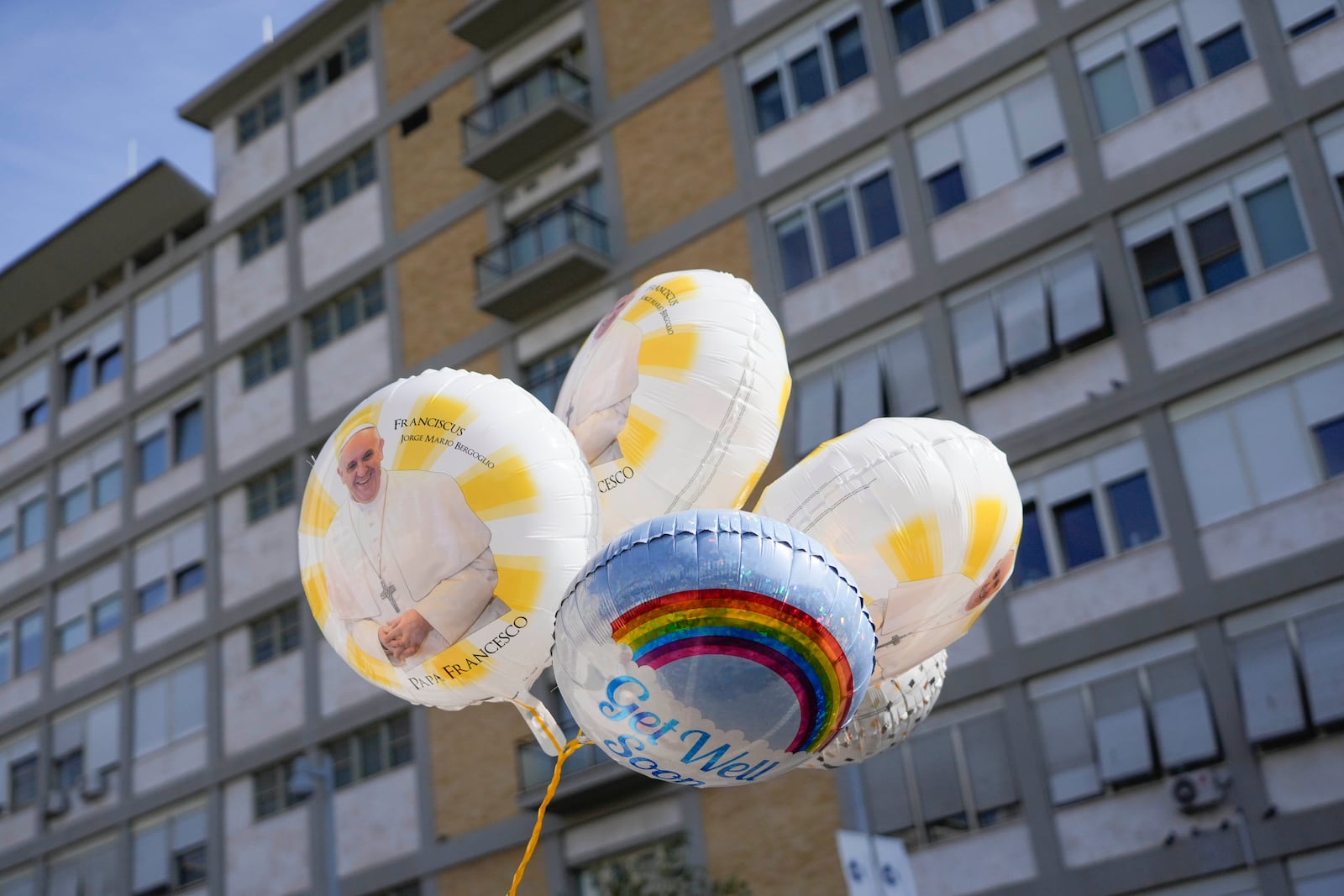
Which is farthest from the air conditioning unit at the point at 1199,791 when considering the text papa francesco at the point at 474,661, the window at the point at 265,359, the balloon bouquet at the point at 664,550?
the window at the point at 265,359

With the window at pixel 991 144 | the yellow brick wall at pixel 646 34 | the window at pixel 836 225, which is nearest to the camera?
the window at pixel 991 144

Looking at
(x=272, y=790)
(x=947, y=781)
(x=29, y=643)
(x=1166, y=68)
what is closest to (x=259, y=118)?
(x=29, y=643)

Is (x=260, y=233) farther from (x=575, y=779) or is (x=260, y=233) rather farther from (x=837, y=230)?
(x=575, y=779)

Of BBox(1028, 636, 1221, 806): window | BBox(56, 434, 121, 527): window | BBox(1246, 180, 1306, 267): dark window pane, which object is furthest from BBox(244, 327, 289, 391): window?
BBox(1246, 180, 1306, 267): dark window pane

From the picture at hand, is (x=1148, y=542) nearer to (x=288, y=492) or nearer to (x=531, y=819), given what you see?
(x=531, y=819)

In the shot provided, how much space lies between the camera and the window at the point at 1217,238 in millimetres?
19703

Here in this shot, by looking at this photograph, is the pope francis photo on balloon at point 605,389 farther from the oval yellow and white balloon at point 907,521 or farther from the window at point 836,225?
the window at point 836,225

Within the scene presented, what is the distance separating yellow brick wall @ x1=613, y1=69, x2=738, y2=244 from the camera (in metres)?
25.5

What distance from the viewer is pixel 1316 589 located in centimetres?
1831

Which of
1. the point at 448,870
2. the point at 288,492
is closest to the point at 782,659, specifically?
the point at 448,870

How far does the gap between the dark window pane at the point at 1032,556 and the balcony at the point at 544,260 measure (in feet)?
29.1

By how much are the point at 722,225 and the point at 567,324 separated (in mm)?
3527

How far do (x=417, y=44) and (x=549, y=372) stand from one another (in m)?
8.43

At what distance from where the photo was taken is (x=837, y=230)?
942 inches
